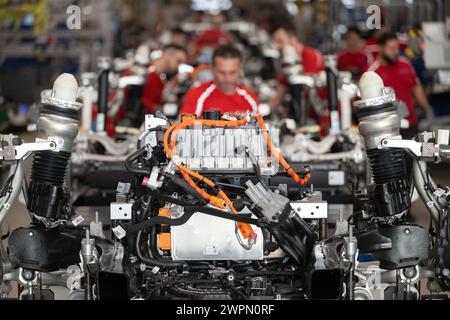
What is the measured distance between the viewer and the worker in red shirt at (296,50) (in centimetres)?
1245

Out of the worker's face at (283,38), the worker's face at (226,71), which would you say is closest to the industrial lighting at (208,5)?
the worker's face at (283,38)

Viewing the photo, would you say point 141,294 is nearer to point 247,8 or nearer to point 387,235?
point 387,235

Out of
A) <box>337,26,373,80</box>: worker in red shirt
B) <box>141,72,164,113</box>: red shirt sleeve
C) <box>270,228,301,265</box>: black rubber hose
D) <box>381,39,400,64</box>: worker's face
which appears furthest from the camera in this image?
<box>337,26,373,80</box>: worker in red shirt

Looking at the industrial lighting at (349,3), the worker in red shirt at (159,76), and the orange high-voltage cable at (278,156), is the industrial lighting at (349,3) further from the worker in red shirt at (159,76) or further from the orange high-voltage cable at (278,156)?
the orange high-voltage cable at (278,156)

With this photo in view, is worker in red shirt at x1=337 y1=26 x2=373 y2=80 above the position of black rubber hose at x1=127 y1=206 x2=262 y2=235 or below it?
above

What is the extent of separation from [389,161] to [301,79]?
6.29 m

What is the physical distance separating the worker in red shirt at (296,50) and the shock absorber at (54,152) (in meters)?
6.57

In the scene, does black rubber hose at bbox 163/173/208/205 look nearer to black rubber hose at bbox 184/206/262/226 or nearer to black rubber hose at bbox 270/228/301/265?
black rubber hose at bbox 184/206/262/226

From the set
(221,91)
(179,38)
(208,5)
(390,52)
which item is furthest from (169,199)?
(208,5)

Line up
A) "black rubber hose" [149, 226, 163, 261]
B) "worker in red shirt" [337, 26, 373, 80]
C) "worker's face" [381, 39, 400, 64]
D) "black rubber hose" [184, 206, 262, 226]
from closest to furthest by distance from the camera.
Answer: "black rubber hose" [184, 206, 262, 226] → "black rubber hose" [149, 226, 163, 261] → "worker's face" [381, 39, 400, 64] → "worker in red shirt" [337, 26, 373, 80]

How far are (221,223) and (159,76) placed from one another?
280 inches

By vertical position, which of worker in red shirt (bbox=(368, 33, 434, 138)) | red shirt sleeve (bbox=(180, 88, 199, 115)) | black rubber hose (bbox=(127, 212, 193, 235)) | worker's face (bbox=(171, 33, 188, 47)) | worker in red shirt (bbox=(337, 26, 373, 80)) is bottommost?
black rubber hose (bbox=(127, 212, 193, 235))

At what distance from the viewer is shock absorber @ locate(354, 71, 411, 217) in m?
5.87

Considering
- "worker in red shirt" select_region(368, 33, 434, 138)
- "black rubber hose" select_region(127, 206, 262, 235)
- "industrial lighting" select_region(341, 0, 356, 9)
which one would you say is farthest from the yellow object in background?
"black rubber hose" select_region(127, 206, 262, 235)
